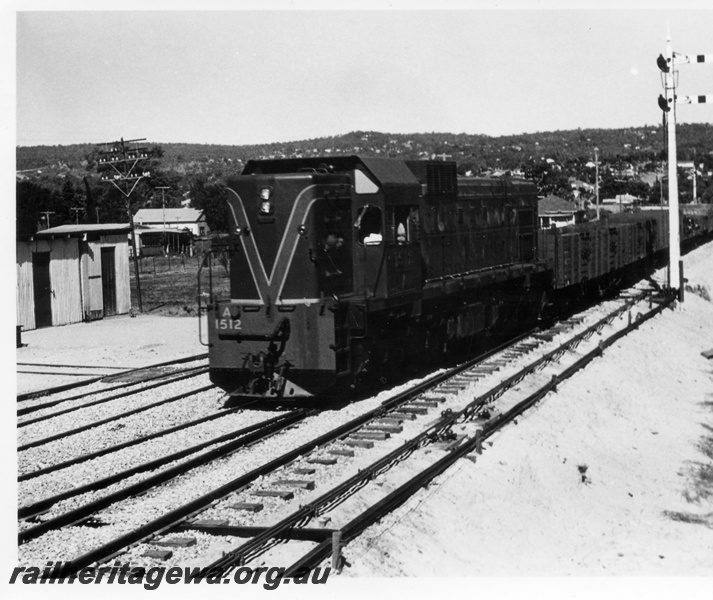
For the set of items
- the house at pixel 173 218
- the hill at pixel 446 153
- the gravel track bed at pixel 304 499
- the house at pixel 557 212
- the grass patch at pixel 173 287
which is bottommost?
the gravel track bed at pixel 304 499

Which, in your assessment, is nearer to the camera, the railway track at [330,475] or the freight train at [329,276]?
the railway track at [330,475]

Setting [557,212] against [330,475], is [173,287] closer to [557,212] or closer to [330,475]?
[330,475]

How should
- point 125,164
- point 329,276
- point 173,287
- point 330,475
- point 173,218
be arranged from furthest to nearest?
point 173,218, point 173,287, point 125,164, point 329,276, point 330,475

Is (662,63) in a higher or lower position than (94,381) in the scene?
higher

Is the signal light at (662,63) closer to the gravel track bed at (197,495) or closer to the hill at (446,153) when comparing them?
the gravel track bed at (197,495)

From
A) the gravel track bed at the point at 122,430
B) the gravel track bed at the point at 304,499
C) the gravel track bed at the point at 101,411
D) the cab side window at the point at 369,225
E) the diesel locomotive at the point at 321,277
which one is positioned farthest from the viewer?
the cab side window at the point at 369,225

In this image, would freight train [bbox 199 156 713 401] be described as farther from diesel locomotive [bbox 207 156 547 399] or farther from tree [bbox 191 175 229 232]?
tree [bbox 191 175 229 232]

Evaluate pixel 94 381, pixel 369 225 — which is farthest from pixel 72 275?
pixel 369 225

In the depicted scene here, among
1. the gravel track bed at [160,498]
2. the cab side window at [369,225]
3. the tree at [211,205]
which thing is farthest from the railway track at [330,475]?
the tree at [211,205]
